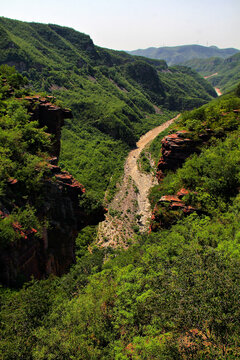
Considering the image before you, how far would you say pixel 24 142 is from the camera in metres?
23.3

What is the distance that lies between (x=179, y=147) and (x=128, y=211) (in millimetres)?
22320

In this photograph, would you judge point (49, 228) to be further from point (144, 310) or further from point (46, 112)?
point (46, 112)

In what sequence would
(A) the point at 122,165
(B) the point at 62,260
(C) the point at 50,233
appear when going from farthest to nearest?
(A) the point at 122,165 → (B) the point at 62,260 → (C) the point at 50,233

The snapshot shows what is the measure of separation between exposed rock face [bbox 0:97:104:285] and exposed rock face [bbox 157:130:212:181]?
24.7 meters

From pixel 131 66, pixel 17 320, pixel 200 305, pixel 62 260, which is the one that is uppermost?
pixel 131 66

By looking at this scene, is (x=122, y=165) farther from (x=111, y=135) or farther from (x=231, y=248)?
(x=231, y=248)

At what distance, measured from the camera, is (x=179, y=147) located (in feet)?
149

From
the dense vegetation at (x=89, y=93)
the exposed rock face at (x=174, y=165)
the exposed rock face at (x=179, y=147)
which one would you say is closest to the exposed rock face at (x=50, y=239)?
the exposed rock face at (x=174, y=165)

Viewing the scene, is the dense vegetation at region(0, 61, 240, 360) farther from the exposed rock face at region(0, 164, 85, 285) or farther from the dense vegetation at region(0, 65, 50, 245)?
the dense vegetation at region(0, 65, 50, 245)

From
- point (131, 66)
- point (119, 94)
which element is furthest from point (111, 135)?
point (131, 66)

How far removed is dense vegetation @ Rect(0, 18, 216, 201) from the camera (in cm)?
8094

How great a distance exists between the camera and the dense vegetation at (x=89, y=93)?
266 ft

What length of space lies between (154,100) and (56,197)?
18078 cm

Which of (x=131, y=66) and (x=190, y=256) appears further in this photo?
(x=131, y=66)
